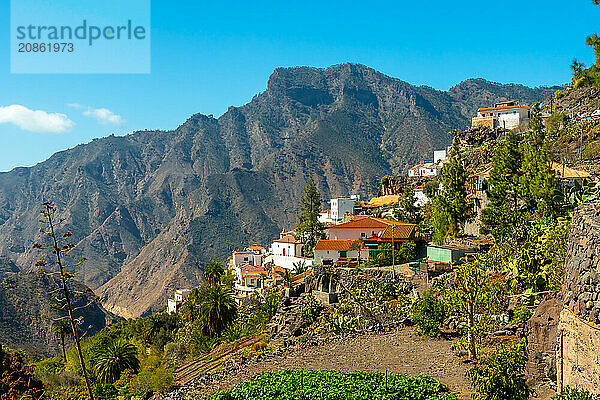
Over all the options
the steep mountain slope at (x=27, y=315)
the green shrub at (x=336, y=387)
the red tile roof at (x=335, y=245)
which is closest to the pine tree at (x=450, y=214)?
the red tile roof at (x=335, y=245)

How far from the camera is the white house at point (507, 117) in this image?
65.2 m

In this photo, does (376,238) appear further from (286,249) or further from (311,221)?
(286,249)

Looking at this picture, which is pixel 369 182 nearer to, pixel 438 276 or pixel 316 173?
pixel 316 173

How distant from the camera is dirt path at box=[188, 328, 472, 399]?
16.2 m

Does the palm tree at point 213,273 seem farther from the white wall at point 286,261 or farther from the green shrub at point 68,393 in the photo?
the green shrub at point 68,393

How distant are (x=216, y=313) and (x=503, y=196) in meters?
21.4

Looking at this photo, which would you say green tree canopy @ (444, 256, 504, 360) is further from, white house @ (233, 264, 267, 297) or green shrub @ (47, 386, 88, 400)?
white house @ (233, 264, 267, 297)

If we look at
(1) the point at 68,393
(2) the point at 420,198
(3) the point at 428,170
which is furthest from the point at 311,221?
(1) the point at 68,393

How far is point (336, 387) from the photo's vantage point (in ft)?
50.9

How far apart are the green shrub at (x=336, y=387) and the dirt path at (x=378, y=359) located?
0.88 m

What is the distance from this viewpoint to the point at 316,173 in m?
183

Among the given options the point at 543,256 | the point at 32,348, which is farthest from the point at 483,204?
the point at 32,348

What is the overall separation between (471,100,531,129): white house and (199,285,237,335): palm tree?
47600 mm

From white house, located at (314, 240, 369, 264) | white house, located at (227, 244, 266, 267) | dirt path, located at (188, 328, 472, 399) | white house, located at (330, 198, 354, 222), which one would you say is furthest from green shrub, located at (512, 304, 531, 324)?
white house, located at (227, 244, 266, 267)
